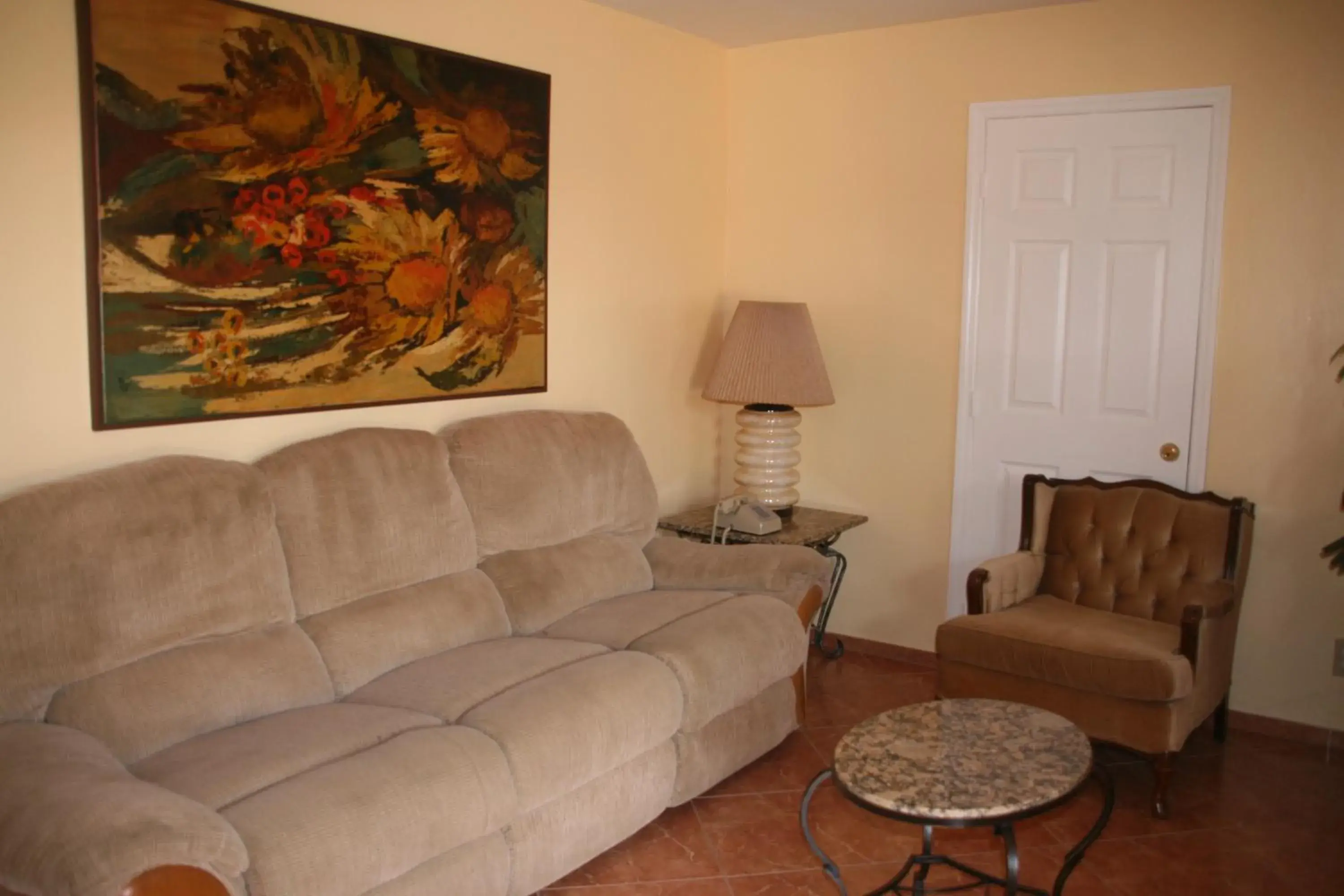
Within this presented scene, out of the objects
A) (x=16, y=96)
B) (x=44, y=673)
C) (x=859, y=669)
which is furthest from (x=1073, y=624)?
(x=16, y=96)

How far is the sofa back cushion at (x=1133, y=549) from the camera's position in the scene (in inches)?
147

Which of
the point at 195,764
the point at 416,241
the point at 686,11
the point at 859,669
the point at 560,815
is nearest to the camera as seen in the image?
the point at 195,764

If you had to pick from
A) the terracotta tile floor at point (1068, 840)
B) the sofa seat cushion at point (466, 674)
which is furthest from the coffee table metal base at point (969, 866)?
the sofa seat cushion at point (466, 674)

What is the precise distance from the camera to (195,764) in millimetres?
2342

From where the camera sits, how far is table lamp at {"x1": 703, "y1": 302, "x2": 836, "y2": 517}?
4.31 metres

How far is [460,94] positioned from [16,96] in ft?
4.46

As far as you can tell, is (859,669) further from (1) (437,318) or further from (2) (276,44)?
(2) (276,44)

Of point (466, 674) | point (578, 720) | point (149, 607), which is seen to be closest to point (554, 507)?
point (466, 674)

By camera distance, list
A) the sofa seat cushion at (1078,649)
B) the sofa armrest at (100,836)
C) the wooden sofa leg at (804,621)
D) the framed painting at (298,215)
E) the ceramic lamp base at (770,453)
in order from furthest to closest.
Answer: the ceramic lamp base at (770,453) < the wooden sofa leg at (804,621) < the sofa seat cushion at (1078,649) < the framed painting at (298,215) < the sofa armrest at (100,836)

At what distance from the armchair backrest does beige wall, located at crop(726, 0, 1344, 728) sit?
0.79 feet

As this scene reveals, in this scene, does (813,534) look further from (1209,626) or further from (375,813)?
(375,813)

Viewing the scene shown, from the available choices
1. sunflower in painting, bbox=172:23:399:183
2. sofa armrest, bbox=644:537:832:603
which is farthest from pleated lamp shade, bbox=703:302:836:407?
sunflower in painting, bbox=172:23:399:183

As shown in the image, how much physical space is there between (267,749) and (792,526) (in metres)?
2.40

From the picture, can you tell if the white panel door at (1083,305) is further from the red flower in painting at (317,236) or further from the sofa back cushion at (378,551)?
the red flower in painting at (317,236)
